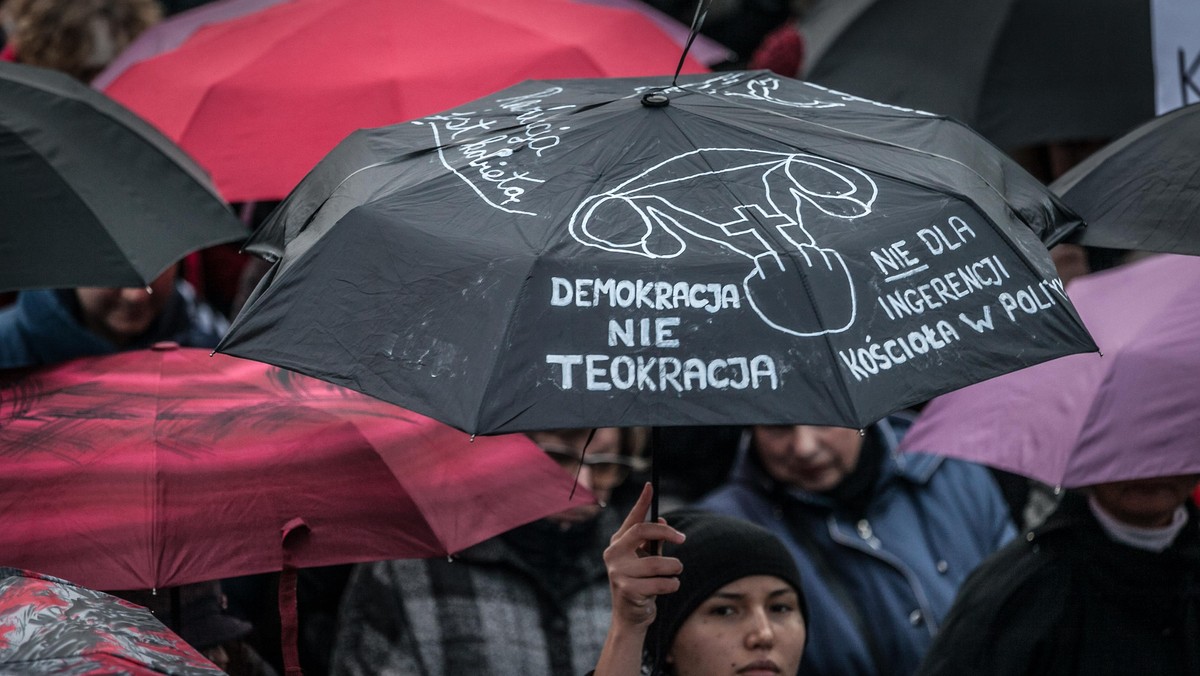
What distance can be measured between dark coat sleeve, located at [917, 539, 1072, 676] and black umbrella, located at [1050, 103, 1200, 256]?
104 cm

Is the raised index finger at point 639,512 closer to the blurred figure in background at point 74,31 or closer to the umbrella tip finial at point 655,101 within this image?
the umbrella tip finial at point 655,101

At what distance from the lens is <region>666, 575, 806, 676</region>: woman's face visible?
3434mm

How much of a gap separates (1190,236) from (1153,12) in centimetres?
161

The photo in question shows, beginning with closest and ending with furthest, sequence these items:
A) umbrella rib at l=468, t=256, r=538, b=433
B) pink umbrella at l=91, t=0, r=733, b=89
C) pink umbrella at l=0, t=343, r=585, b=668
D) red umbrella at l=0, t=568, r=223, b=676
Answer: red umbrella at l=0, t=568, r=223, b=676
umbrella rib at l=468, t=256, r=538, b=433
pink umbrella at l=0, t=343, r=585, b=668
pink umbrella at l=91, t=0, r=733, b=89

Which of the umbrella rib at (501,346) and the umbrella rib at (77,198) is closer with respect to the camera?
the umbrella rib at (501,346)

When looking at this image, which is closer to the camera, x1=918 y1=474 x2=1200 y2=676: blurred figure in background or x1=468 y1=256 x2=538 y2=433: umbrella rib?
x1=468 y1=256 x2=538 y2=433: umbrella rib

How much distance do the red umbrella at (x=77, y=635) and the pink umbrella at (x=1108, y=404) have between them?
1.99 meters

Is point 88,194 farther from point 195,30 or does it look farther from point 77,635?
point 195,30

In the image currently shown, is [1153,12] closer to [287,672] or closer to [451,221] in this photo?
[451,221]

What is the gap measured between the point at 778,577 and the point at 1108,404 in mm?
845

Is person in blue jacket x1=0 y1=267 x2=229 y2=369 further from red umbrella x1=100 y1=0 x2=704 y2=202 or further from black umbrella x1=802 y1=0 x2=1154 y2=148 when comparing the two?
black umbrella x1=802 y1=0 x2=1154 y2=148

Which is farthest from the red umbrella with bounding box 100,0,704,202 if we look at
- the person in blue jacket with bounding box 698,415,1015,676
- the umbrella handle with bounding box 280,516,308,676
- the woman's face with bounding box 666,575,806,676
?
the woman's face with bounding box 666,575,806,676

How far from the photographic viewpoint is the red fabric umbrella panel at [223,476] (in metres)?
2.89

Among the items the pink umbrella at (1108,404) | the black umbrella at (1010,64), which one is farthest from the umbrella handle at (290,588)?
the black umbrella at (1010,64)
